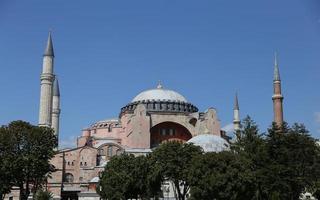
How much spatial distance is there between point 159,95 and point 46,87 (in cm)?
1731

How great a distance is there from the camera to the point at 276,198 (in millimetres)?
30328

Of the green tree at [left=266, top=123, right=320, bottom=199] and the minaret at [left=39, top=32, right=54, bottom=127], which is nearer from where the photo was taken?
the green tree at [left=266, top=123, right=320, bottom=199]

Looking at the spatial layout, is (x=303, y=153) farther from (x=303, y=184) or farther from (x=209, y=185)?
(x=209, y=185)

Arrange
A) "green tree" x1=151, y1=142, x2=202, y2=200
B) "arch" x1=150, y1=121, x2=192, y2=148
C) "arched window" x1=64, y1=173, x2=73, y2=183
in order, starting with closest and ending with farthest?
"green tree" x1=151, y1=142, x2=202, y2=200 → "arched window" x1=64, y1=173, x2=73, y2=183 → "arch" x1=150, y1=121, x2=192, y2=148

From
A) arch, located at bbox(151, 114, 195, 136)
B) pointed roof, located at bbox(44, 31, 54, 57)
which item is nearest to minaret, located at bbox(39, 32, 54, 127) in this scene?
pointed roof, located at bbox(44, 31, 54, 57)

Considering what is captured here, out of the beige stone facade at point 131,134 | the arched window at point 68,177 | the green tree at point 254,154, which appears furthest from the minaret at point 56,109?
the green tree at point 254,154

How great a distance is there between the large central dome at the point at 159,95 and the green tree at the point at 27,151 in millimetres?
30328

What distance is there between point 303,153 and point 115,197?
13926mm

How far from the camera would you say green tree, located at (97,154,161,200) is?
37062 mm

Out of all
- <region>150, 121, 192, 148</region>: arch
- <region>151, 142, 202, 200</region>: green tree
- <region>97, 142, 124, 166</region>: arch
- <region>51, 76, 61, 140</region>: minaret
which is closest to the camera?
<region>151, 142, 202, 200</region>: green tree

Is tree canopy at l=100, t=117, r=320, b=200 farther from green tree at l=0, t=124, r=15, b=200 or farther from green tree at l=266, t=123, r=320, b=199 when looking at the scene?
green tree at l=0, t=124, r=15, b=200

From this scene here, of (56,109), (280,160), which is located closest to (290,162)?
(280,160)

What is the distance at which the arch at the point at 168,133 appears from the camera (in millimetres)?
63688

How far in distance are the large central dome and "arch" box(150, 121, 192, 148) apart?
4.11 meters
